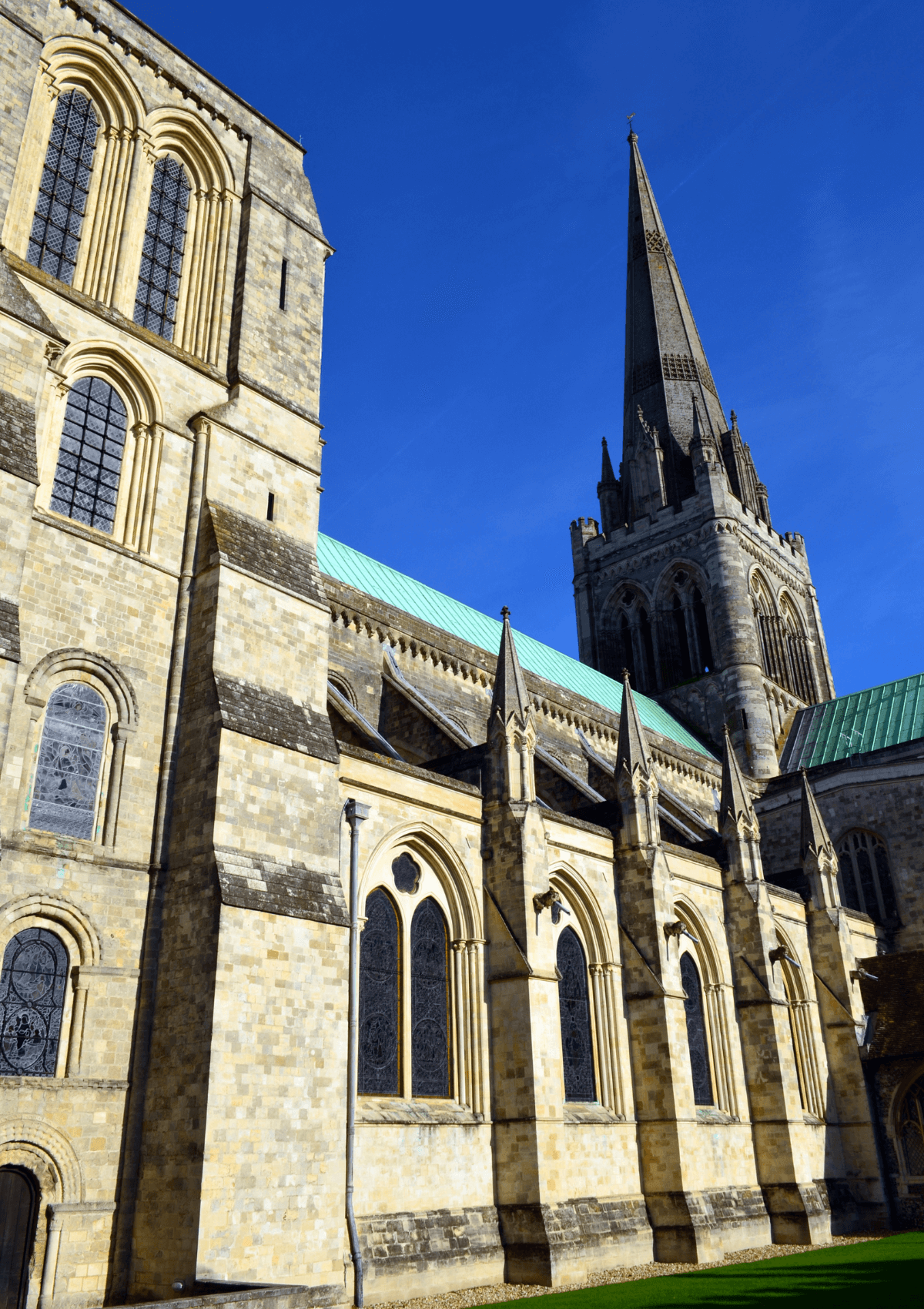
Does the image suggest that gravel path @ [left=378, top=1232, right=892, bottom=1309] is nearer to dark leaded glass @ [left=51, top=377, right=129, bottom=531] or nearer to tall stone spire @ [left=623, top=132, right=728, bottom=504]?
dark leaded glass @ [left=51, top=377, right=129, bottom=531]

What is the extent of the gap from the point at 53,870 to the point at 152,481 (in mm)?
6248

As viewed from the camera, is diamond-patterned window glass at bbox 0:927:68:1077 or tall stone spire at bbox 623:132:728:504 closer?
diamond-patterned window glass at bbox 0:927:68:1077

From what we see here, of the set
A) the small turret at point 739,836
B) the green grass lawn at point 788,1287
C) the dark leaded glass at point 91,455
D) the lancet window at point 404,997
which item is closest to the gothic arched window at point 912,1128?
the small turret at point 739,836

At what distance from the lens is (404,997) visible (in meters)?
16.8

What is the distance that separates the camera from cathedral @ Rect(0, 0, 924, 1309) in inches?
500

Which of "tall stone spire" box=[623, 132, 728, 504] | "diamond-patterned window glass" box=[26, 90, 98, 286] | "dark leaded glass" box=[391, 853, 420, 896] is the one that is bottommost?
"dark leaded glass" box=[391, 853, 420, 896]

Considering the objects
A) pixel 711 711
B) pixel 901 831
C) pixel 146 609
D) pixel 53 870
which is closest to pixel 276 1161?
pixel 53 870

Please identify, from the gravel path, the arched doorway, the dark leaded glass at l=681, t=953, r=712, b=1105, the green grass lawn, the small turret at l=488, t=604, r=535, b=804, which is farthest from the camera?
the dark leaded glass at l=681, t=953, r=712, b=1105

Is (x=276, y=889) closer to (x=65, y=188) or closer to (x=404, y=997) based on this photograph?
(x=404, y=997)

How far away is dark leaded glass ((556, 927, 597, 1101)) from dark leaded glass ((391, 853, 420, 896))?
4.21 metres

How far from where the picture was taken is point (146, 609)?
1547 centimetres

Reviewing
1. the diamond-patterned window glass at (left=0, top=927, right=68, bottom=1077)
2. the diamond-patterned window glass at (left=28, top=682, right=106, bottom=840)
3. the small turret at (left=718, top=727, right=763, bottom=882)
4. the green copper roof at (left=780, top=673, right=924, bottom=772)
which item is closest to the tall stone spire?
the green copper roof at (left=780, top=673, right=924, bottom=772)

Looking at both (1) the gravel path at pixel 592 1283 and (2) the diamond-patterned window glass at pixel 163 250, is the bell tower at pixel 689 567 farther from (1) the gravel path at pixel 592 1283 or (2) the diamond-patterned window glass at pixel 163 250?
(2) the diamond-patterned window glass at pixel 163 250

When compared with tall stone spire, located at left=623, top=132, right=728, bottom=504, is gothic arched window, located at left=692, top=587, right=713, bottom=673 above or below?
below
